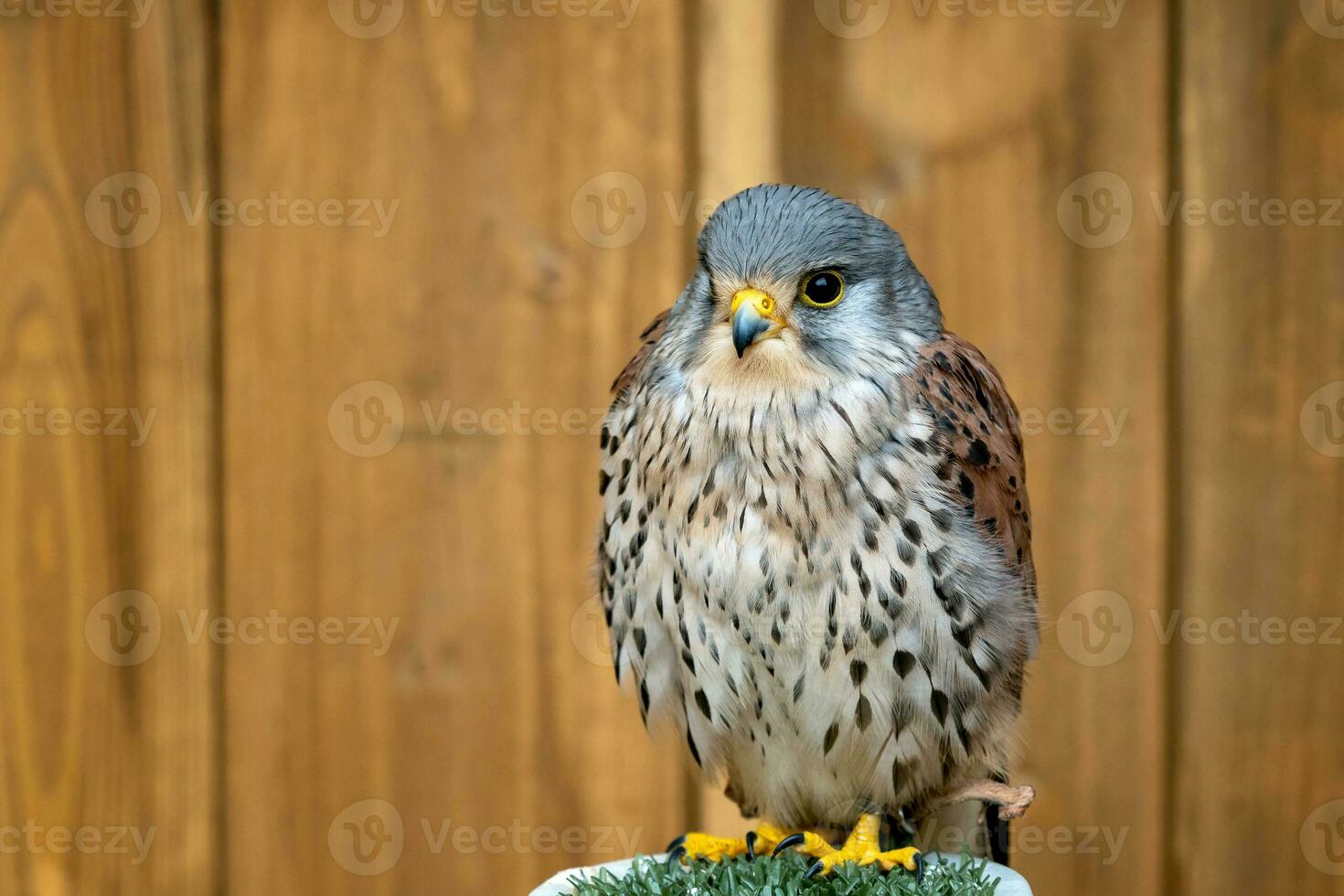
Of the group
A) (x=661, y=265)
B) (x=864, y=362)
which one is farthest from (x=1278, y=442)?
(x=661, y=265)

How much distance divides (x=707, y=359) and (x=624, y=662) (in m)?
0.56

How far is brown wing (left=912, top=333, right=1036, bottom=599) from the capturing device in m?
1.92

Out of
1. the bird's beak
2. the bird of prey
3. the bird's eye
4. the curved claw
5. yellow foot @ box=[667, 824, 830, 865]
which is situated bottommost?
yellow foot @ box=[667, 824, 830, 865]

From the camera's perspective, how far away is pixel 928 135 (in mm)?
2590

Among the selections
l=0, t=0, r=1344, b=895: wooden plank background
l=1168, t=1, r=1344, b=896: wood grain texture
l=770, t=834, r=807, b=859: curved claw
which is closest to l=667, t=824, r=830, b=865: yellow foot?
l=770, t=834, r=807, b=859: curved claw

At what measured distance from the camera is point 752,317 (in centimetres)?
180

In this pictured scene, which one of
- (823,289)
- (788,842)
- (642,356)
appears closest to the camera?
(823,289)

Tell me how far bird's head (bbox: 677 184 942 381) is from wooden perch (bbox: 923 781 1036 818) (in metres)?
0.71

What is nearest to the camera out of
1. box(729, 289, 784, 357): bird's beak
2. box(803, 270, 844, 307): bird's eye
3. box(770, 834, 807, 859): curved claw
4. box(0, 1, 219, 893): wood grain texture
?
box(729, 289, 784, 357): bird's beak

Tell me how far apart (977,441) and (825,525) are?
296 mm

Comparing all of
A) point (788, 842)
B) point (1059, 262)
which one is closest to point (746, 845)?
point (788, 842)

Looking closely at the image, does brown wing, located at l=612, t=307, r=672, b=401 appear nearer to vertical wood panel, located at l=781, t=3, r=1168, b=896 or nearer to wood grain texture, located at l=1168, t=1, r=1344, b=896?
vertical wood panel, located at l=781, t=3, r=1168, b=896

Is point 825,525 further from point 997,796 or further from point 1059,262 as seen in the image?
point 1059,262

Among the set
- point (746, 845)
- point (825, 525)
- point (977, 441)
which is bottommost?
point (746, 845)
